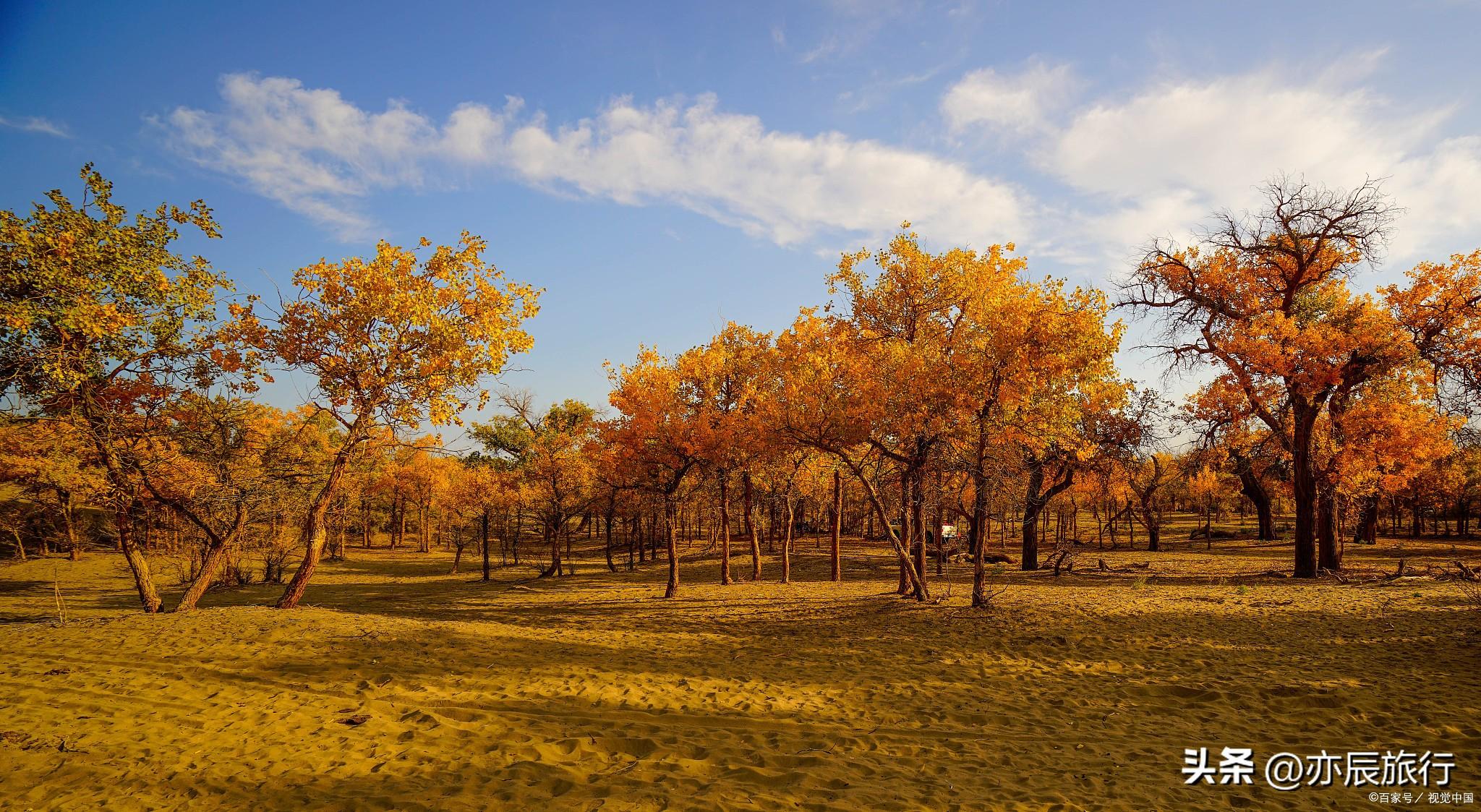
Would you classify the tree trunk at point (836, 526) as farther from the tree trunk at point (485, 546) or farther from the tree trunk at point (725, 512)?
the tree trunk at point (485, 546)

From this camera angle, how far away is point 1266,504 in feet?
118

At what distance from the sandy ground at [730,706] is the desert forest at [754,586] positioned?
64 mm

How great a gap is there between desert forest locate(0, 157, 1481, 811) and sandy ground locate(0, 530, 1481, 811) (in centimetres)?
6

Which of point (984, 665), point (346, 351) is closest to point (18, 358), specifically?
point (346, 351)

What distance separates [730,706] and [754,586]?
15.1 m

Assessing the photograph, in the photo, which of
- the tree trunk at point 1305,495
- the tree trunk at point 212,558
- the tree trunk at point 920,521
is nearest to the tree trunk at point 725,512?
the tree trunk at point 920,521

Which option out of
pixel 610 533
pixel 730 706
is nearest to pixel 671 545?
pixel 730 706

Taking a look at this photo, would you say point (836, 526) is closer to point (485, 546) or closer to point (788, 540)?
point (788, 540)

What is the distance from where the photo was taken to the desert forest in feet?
19.9

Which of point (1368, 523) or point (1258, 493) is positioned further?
point (1368, 523)

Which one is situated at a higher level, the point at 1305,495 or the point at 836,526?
the point at 1305,495

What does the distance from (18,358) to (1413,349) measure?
34.2m

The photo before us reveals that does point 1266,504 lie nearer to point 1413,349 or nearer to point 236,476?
point 1413,349

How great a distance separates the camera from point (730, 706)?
8.08m
